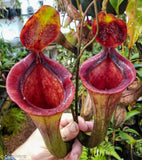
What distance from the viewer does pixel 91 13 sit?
92 cm

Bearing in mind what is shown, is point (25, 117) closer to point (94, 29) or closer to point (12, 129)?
point (12, 129)

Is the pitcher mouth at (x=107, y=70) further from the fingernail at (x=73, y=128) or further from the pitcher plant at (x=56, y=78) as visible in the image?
the fingernail at (x=73, y=128)

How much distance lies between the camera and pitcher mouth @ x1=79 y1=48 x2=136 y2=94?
520 mm

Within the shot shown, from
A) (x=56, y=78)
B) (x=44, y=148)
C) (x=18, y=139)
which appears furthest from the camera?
(x=18, y=139)

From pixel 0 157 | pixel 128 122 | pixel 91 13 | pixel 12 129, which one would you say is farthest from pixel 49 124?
pixel 12 129

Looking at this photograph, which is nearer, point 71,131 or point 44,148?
point 71,131

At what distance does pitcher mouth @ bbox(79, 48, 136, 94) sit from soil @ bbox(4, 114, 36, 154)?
2115 millimetres

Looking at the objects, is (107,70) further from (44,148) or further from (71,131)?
(44,148)

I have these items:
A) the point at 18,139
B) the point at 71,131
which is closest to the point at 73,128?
the point at 71,131

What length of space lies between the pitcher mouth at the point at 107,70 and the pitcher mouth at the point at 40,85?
0.25 ft

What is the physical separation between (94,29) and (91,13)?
456 millimetres

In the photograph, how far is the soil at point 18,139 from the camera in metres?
2.26

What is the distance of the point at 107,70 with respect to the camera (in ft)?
2.02

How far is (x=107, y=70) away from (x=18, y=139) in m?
2.25
